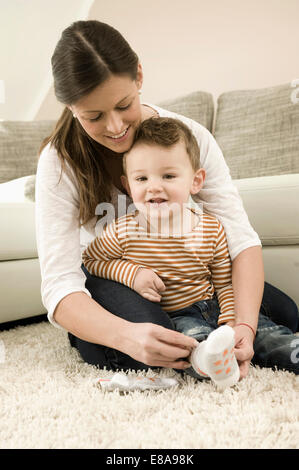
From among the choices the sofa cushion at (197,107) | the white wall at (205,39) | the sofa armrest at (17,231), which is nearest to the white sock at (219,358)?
the sofa armrest at (17,231)

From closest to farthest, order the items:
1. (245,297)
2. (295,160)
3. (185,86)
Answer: (245,297)
(295,160)
(185,86)

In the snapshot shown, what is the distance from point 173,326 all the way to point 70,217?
1.15ft

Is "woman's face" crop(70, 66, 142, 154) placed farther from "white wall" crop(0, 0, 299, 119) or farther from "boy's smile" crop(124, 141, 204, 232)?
"white wall" crop(0, 0, 299, 119)

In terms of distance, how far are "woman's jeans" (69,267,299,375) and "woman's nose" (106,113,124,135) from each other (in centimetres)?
35

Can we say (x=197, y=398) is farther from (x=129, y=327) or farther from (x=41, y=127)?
(x=41, y=127)

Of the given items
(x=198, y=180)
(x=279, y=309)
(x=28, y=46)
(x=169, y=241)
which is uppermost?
(x=28, y=46)

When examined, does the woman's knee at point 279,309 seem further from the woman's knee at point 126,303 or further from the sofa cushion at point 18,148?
the sofa cushion at point 18,148

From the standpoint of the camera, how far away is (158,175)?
1005 mm

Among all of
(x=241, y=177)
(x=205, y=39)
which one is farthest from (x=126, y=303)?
(x=205, y=39)

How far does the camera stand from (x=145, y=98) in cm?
274

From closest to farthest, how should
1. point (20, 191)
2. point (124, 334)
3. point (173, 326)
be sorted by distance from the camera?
point (124, 334), point (173, 326), point (20, 191)

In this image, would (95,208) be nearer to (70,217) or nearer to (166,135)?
(70,217)

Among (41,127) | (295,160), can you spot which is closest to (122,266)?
(295,160)

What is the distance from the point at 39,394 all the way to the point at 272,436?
17.6 inches
